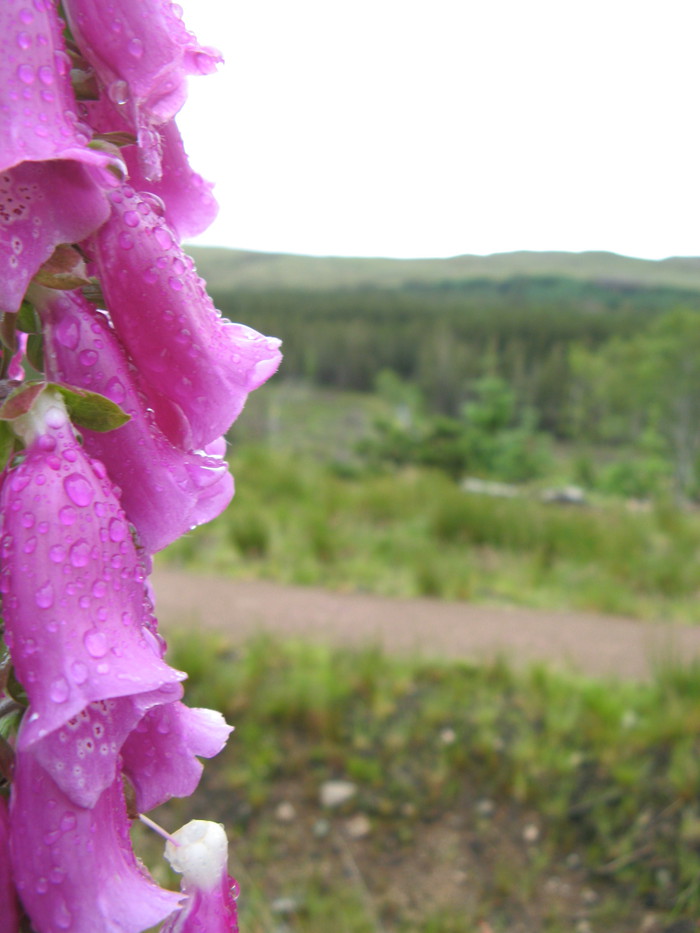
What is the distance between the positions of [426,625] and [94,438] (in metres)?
4.95

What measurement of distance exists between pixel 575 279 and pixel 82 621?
421 feet

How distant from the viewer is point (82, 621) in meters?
0.79

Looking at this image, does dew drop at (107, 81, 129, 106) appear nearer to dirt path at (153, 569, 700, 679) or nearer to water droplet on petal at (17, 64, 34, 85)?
water droplet on petal at (17, 64, 34, 85)

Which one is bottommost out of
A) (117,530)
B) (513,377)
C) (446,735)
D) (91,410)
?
(513,377)

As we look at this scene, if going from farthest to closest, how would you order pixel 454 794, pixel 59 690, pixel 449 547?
pixel 449 547
pixel 454 794
pixel 59 690

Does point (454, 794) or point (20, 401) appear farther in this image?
point (454, 794)

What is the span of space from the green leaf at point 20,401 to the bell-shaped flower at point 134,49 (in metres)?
0.26

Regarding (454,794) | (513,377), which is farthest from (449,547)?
(513,377)

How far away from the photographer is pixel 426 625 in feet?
18.6

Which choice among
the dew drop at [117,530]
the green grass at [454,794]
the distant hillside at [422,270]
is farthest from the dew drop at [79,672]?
the distant hillside at [422,270]

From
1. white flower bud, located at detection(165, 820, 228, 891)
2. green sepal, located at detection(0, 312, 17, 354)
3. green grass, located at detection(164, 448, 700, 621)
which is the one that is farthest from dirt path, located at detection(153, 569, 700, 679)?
green sepal, located at detection(0, 312, 17, 354)

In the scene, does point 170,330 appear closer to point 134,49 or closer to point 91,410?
point 91,410

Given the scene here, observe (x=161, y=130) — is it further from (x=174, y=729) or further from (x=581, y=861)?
(x=581, y=861)

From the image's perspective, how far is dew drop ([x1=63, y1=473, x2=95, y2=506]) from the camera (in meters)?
0.81
